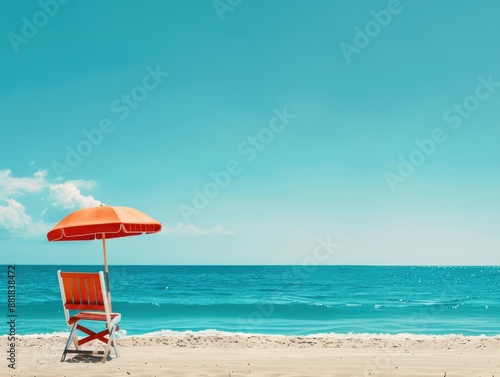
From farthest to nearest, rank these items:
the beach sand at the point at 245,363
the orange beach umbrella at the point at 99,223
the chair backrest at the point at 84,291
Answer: the orange beach umbrella at the point at 99,223, the chair backrest at the point at 84,291, the beach sand at the point at 245,363

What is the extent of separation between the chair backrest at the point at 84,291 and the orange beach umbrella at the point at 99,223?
0.96 feet

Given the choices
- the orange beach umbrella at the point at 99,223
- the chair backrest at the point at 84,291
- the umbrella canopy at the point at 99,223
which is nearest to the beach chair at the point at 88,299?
the chair backrest at the point at 84,291

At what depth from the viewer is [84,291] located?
7211 mm

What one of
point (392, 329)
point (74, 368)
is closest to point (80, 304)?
point (74, 368)

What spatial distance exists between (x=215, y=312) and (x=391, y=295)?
1613cm

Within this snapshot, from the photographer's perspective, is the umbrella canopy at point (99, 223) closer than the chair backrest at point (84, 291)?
No

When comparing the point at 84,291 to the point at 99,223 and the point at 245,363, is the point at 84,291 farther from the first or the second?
the point at 245,363

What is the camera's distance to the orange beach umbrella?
7.18 metres

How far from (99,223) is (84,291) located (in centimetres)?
103

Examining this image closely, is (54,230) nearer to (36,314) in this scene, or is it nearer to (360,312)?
(36,314)

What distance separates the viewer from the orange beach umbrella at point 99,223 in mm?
7180

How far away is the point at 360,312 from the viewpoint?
25.4m

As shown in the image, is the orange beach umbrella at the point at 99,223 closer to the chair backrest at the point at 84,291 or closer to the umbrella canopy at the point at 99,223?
the umbrella canopy at the point at 99,223

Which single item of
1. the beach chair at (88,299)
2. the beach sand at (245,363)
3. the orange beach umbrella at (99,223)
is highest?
the orange beach umbrella at (99,223)
